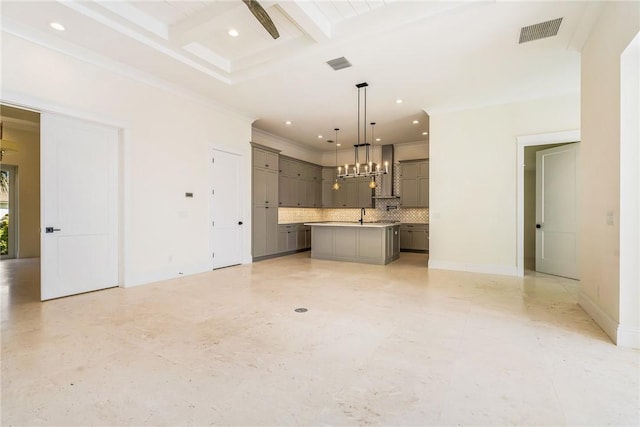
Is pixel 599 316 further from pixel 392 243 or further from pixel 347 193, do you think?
pixel 347 193

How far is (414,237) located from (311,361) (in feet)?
23.6

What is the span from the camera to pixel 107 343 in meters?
2.59

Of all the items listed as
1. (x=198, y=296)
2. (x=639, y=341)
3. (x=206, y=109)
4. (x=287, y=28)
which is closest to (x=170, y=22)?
(x=287, y=28)

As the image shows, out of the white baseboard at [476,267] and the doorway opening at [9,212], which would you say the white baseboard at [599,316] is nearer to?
the white baseboard at [476,267]

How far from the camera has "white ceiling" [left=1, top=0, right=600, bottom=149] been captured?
324 centimetres

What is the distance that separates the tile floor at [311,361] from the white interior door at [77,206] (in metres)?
0.36

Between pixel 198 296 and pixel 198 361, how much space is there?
74.3 inches

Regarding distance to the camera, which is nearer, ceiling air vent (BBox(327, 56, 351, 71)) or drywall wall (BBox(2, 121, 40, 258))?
ceiling air vent (BBox(327, 56, 351, 71))

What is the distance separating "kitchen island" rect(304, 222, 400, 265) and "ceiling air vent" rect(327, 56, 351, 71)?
321 cm

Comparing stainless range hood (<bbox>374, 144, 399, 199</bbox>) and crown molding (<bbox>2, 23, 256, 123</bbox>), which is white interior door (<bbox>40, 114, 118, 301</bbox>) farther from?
stainless range hood (<bbox>374, 144, 399, 199</bbox>)

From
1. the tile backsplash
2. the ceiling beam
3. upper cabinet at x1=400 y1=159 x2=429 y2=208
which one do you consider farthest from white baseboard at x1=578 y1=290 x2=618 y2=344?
the tile backsplash

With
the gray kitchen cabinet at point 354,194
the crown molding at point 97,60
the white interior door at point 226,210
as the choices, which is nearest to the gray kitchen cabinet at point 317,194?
the gray kitchen cabinet at point 354,194

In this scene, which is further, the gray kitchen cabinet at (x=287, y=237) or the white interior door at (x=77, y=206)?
the gray kitchen cabinet at (x=287, y=237)

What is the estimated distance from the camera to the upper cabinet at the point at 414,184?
28.2 ft
